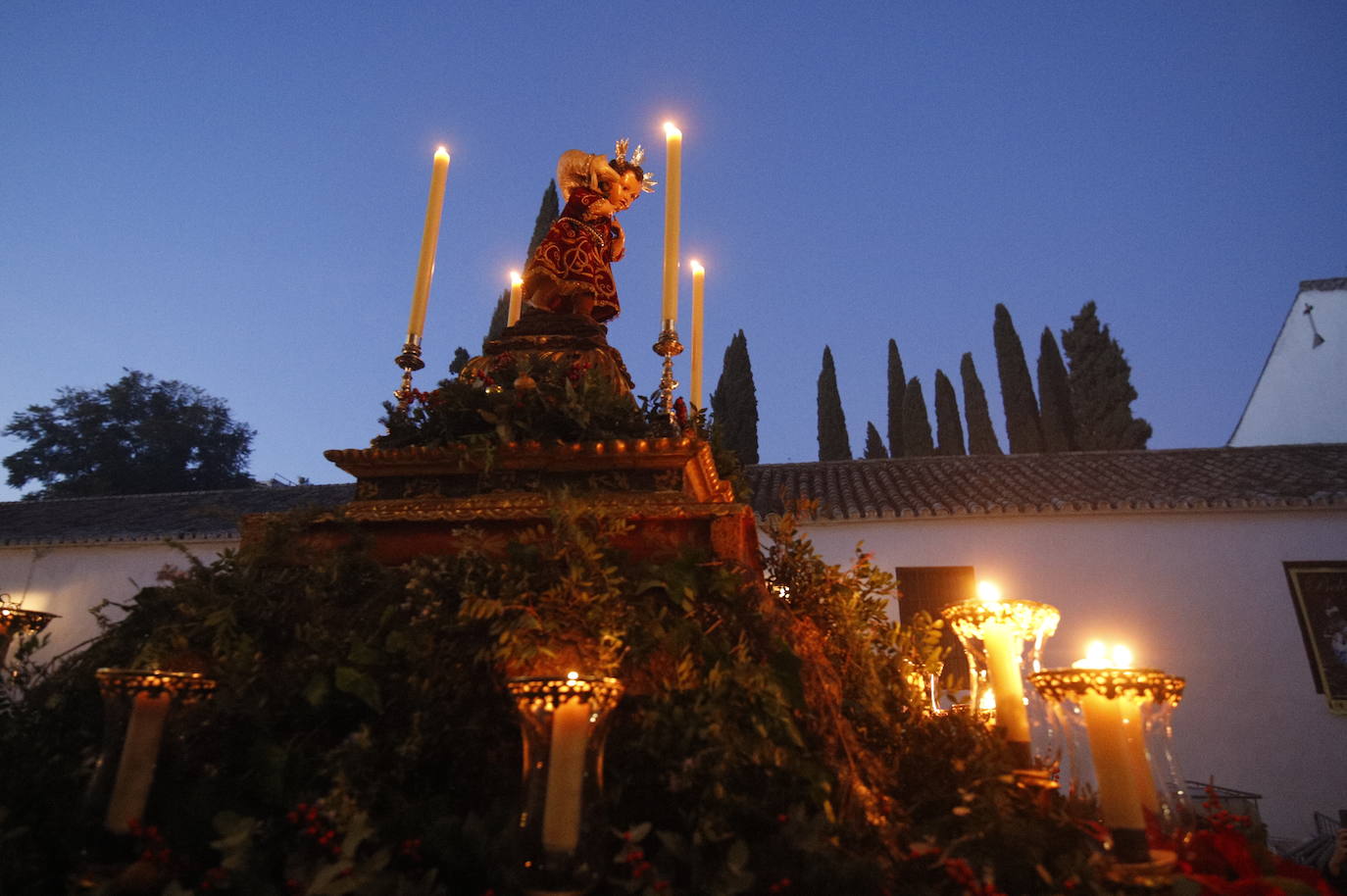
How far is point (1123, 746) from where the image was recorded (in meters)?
2.26

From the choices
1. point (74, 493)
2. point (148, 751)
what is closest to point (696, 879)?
point (148, 751)

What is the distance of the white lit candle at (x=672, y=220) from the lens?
3.81 m

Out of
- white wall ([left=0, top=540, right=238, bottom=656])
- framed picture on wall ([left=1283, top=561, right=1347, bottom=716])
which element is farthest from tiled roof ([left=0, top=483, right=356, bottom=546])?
framed picture on wall ([left=1283, top=561, right=1347, bottom=716])

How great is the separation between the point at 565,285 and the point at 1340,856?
5.09 m

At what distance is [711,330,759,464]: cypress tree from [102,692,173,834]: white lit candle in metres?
20.9

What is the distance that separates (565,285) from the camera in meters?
4.59

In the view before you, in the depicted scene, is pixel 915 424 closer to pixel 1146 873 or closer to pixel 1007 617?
pixel 1007 617

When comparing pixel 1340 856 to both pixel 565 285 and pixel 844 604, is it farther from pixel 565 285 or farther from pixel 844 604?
pixel 565 285

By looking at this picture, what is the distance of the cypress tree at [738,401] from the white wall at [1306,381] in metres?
14.1

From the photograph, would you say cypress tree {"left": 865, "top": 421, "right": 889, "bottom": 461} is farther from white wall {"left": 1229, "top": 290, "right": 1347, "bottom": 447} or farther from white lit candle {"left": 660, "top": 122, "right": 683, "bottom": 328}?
white lit candle {"left": 660, "top": 122, "right": 683, "bottom": 328}

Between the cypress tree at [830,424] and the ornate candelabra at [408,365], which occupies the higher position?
the cypress tree at [830,424]

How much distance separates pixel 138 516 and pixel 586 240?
54.8 feet

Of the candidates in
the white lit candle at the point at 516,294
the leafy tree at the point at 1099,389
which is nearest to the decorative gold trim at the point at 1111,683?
the white lit candle at the point at 516,294

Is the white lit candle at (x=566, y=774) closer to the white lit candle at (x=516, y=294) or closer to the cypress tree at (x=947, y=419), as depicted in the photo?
the white lit candle at (x=516, y=294)
